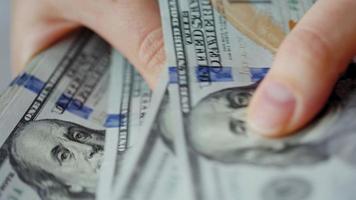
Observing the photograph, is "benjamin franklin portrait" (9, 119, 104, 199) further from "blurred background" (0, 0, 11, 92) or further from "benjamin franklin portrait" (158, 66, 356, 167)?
"blurred background" (0, 0, 11, 92)

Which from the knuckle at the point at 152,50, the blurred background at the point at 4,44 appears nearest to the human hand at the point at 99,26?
the knuckle at the point at 152,50

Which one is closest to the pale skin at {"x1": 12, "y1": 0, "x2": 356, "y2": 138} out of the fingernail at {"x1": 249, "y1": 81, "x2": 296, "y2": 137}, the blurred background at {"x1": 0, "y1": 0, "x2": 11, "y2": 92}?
the fingernail at {"x1": 249, "y1": 81, "x2": 296, "y2": 137}

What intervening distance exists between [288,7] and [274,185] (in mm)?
230

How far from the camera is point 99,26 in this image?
0.58m

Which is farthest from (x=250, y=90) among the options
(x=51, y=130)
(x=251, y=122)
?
(x=51, y=130)

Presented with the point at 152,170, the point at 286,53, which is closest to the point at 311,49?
the point at 286,53

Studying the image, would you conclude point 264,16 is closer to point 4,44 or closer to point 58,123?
point 58,123

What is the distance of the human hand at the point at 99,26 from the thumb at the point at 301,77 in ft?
0.44

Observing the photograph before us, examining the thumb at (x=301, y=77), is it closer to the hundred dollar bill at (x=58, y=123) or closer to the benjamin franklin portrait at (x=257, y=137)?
the benjamin franklin portrait at (x=257, y=137)

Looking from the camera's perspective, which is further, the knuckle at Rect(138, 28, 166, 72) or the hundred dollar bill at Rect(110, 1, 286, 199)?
the knuckle at Rect(138, 28, 166, 72)

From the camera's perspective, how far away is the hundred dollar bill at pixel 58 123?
1.51ft

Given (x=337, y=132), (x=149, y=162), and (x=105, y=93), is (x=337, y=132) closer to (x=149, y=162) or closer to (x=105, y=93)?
(x=149, y=162)

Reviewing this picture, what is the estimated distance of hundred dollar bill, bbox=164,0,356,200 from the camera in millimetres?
390

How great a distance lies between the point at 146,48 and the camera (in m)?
0.53
